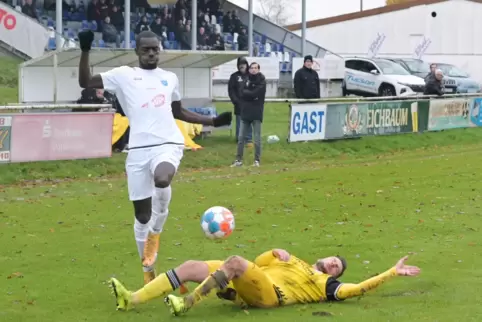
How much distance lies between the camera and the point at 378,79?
42594 mm

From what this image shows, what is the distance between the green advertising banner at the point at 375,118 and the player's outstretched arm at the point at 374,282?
55.8ft

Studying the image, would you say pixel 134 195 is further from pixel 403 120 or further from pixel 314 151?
pixel 403 120

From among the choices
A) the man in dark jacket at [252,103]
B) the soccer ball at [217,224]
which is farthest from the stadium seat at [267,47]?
the soccer ball at [217,224]

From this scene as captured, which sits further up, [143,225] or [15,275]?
[143,225]

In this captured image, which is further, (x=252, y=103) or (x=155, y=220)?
(x=252, y=103)

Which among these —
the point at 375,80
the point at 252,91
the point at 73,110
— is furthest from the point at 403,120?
the point at 375,80

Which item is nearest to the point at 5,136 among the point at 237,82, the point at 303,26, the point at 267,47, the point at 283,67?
the point at 237,82

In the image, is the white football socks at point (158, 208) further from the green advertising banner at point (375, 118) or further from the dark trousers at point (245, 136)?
the green advertising banner at point (375, 118)

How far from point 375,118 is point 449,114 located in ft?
14.7

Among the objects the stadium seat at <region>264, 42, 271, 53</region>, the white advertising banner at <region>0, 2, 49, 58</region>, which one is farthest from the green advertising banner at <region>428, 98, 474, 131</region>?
the stadium seat at <region>264, 42, 271, 53</region>

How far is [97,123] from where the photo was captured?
1970cm

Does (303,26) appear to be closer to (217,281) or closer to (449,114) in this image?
(449,114)

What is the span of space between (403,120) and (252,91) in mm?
8593

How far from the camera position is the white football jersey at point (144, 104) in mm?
8680
